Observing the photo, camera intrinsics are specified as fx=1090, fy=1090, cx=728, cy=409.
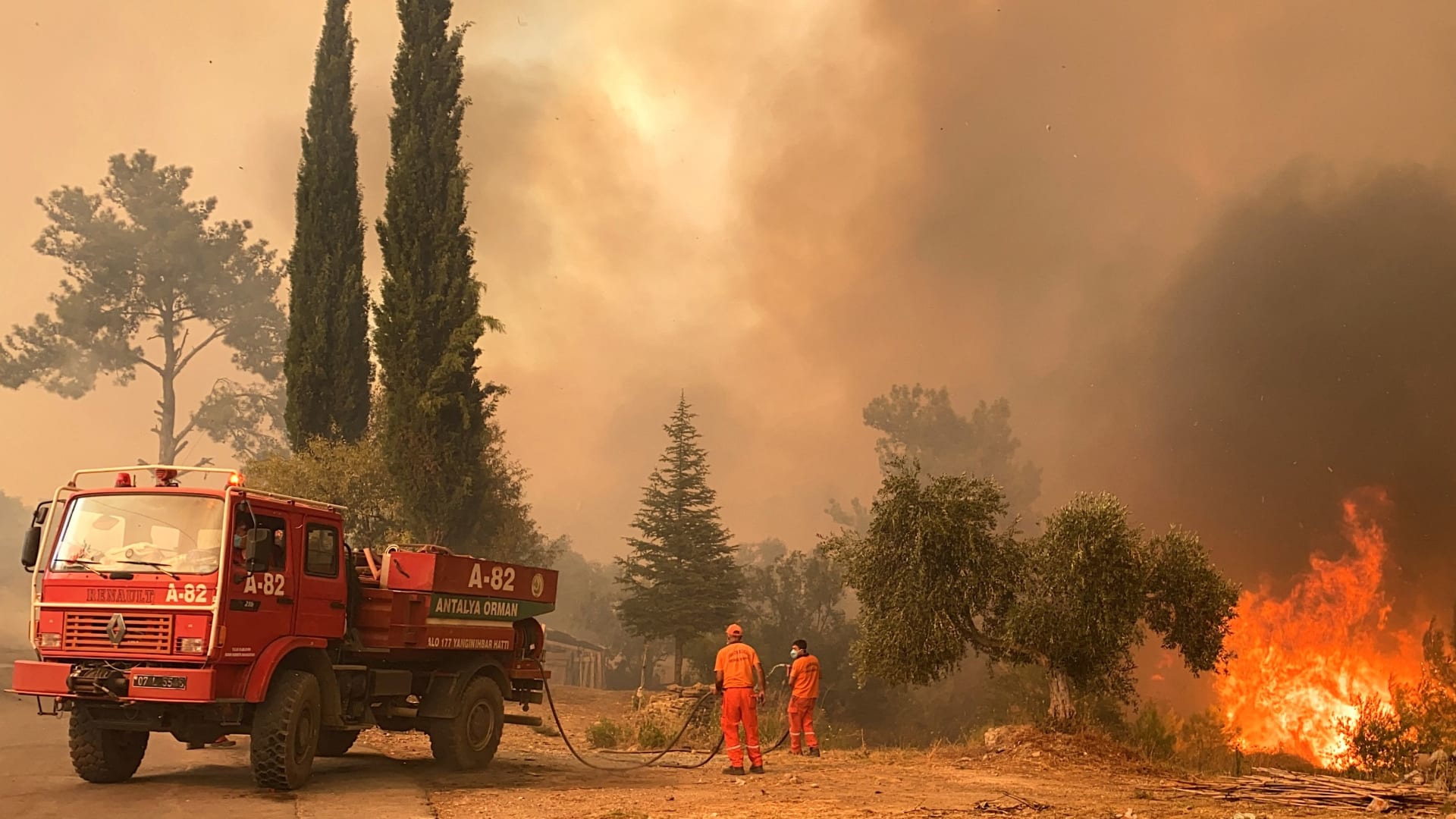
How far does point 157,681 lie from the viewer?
11500mm

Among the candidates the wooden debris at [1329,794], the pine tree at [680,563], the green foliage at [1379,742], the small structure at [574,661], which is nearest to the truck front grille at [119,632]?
the wooden debris at [1329,794]

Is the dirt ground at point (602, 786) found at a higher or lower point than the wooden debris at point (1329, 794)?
lower

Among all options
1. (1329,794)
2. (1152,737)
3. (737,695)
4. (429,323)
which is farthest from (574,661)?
(1329,794)

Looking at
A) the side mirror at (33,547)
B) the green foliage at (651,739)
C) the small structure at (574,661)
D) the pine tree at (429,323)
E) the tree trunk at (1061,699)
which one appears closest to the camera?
the side mirror at (33,547)

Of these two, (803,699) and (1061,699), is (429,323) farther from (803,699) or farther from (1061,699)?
(1061,699)

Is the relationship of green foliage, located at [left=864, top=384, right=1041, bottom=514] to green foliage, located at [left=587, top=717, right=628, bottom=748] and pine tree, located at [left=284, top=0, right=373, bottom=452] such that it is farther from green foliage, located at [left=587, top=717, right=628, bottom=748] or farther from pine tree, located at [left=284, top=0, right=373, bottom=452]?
green foliage, located at [left=587, top=717, right=628, bottom=748]

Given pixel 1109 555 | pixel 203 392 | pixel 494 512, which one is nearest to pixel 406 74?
pixel 494 512

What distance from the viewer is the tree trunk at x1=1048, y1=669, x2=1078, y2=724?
20859mm

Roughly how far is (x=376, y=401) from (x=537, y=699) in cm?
2668

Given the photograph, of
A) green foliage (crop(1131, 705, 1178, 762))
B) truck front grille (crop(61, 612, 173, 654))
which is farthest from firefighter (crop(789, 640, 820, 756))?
truck front grille (crop(61, 612, 173, 654))

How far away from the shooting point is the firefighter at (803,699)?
19531 mm

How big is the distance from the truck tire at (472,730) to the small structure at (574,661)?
40.5 m

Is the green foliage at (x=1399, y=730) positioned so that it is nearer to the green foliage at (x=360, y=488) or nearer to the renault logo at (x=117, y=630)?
the renault logo at (x=117, y=630)

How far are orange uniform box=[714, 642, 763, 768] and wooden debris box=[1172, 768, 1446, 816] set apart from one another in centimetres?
594
